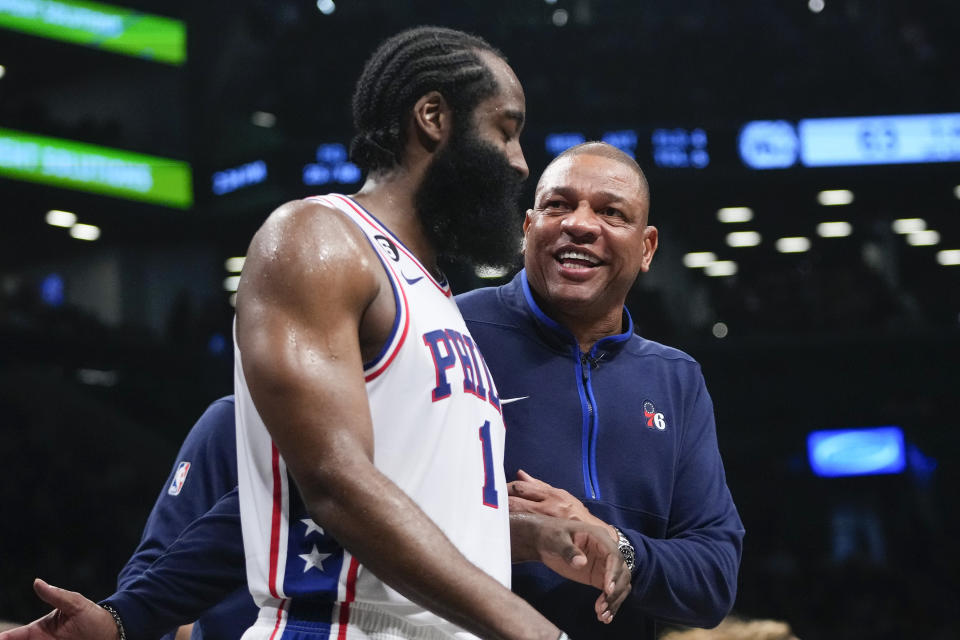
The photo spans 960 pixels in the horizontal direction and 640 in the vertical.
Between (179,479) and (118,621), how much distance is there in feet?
2.87

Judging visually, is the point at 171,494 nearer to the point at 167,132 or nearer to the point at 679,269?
the point at 679,269

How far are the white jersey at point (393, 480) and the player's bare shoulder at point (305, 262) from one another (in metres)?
0.08

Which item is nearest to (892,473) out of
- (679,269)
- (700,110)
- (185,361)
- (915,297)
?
(915,297)

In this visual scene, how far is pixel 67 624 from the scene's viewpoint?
1.97 meters

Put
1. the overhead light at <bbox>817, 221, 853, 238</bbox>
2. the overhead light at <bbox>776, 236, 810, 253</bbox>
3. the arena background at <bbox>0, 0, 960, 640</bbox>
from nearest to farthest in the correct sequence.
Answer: the arena background at <bbox>0, 0, 960, 640</bbox> < the overhead light at <bbox>817, 221, 853, 238</bbox> < the overhead light at <bbox>776, 236, 810, 253</bbox>

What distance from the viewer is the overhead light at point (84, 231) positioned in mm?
17562

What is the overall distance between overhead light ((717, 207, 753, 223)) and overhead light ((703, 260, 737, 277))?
76 centimetres

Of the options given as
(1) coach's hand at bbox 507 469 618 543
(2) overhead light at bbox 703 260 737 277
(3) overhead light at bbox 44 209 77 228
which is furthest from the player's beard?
(3) overhead light at bbox 44 209 77 228

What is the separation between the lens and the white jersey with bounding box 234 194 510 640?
1807 millimetres

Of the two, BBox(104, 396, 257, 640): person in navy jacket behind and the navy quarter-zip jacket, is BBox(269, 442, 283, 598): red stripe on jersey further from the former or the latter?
the navy quarter-zip jacket

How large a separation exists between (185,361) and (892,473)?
1001 cm

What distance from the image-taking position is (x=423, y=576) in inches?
63.6

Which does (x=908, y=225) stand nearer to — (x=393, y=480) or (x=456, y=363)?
(x=456, y=363)

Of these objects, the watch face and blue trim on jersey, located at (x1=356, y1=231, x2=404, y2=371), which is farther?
the watch face
